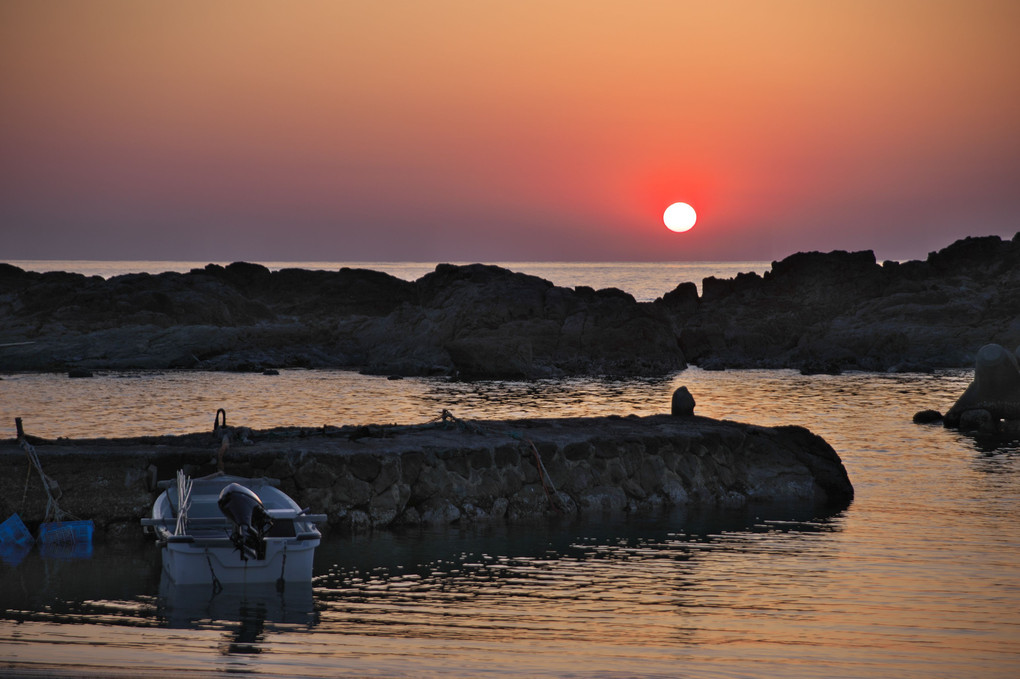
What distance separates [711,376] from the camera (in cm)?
7481

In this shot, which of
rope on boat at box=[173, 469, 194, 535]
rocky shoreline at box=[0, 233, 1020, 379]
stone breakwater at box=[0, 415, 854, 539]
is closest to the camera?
rope on boat at box=[173, 469, 194, 535]

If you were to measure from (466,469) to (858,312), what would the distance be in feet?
264

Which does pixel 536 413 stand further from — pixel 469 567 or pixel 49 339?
pixel 49 339

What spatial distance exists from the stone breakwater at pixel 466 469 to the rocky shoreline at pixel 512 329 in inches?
1766

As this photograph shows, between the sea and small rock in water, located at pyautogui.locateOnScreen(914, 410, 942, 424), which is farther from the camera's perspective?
small rock in water, located at pyautogui.locateOnScreen(914, 410, 942, 424)

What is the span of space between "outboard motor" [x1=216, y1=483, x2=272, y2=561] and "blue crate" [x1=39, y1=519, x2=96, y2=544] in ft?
17.5

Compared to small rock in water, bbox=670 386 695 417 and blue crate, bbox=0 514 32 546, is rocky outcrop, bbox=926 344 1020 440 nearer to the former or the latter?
small rock in water, bbox=670 386 695 417

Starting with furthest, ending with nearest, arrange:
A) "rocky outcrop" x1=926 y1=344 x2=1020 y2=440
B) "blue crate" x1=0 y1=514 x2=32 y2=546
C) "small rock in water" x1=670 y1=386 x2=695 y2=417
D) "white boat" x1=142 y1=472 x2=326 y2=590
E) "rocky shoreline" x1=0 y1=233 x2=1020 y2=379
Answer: "rocky shoreline" x1=0 y1=233 x2=1020 y2=379 → "rocky outcrop" x1=926 y1=344 x2=1020 y2=440 → "small rock in water" x1=670 y1=386 x2=695 y2=417 → "blue crate" x1=0 y1=514 x2=32 y2=546 → "white boat" x1=142 y1=472 x2=326 y2=590

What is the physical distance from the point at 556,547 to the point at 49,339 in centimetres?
7204

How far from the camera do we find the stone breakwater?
64.6ft

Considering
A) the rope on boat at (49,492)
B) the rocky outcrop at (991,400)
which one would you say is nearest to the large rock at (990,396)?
the rocky outcrop at (991,400)

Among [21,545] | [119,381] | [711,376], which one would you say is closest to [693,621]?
[21,545]

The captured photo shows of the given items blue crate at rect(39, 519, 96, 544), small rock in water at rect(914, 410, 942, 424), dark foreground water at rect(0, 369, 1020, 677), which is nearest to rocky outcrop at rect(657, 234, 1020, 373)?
small rock in water at rect(914, 410, 942, 424)

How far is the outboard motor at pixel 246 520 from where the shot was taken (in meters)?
14.9
